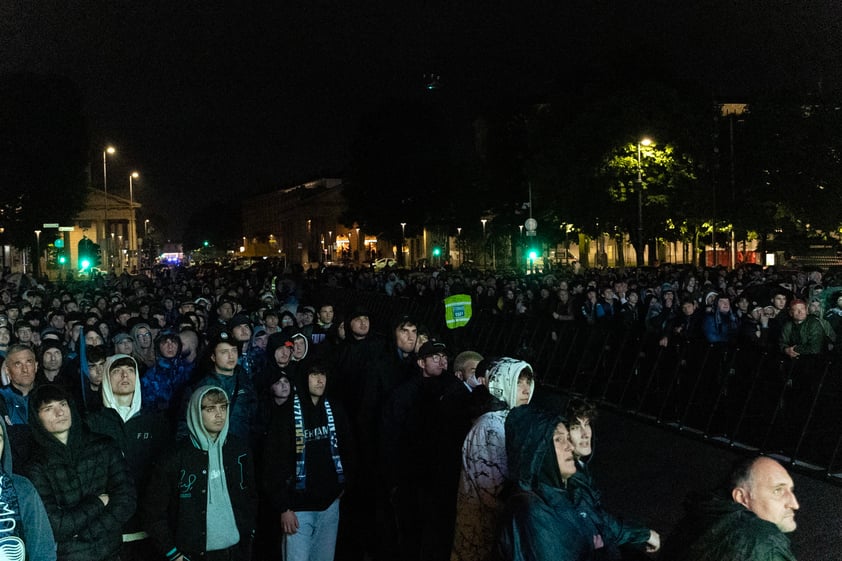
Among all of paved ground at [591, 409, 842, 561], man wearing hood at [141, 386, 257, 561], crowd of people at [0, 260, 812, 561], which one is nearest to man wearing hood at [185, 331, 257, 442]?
crowd of people at [0, 260, 812, 561]

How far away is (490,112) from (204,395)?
70090 mm

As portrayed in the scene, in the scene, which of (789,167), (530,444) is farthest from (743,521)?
(789,167)

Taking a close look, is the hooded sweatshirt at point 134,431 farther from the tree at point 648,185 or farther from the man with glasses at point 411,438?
the tree at point 648,185

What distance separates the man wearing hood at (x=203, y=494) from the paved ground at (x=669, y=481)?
3.89 metres

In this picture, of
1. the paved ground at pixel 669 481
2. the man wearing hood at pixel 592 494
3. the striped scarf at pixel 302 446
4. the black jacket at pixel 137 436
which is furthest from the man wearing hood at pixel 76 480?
the paved ground at pixel 669 481

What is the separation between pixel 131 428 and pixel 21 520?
6.95 ft

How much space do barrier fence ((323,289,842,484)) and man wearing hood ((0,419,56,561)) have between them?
615cm

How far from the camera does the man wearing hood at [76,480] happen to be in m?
4.81

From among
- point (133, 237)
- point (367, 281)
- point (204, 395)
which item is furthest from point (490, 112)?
point (204, 395)

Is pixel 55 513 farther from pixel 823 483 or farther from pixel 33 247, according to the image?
pixel 33 247

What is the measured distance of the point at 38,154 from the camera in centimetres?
5919

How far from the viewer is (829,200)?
136ft

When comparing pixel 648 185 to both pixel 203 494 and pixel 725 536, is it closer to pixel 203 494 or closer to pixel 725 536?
pixel 203 494

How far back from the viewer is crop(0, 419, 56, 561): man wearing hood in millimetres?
4125
